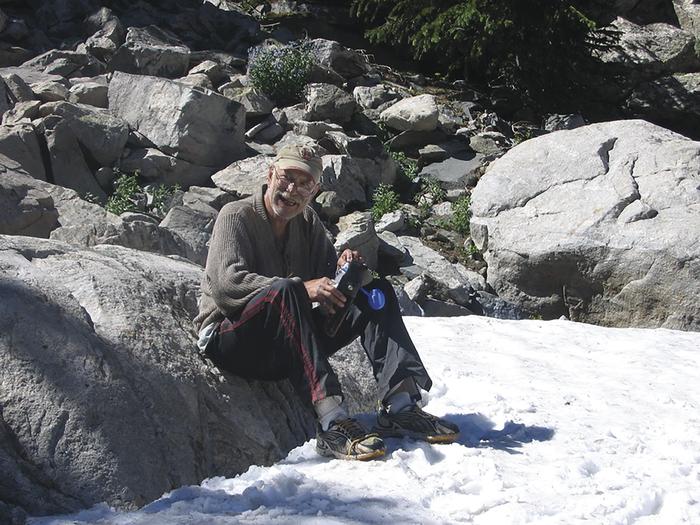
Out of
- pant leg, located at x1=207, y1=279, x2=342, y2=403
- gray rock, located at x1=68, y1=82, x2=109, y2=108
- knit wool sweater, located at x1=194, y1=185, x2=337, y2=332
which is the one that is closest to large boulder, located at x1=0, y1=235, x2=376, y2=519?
pant leg, located at x1=207, y1=279, x2=342, y2=403

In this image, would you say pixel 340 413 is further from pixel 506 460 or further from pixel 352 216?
pixel 352 216

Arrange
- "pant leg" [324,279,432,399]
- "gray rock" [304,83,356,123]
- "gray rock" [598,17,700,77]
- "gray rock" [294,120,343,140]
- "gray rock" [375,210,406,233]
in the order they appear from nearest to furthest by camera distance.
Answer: "pant leg" [324,279,432,399] → "gray rock" [375,210,406,233] → "gray rock" [294,120,343,140] → "gray rock" [304,83,356,123] → "gray rock" [598,17,700,77]

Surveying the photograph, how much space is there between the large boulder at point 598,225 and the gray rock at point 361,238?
39.9 inches

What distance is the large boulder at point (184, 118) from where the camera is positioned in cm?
1032

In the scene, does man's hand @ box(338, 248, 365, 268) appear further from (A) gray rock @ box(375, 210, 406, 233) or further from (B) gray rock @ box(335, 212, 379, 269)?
(A) gray rock @ box(375, 210, 406, 233)

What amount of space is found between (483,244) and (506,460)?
217 inches

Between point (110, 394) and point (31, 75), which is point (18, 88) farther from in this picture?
point (110, 394)

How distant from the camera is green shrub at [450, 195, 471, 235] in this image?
34.0 ft

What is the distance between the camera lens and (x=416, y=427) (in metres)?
4.34

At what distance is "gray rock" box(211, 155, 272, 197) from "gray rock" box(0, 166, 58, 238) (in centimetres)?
243

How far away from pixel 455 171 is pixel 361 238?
265 centimetres

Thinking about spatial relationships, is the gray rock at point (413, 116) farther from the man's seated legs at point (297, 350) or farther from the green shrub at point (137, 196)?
the man's seated legs at point (297, 350)

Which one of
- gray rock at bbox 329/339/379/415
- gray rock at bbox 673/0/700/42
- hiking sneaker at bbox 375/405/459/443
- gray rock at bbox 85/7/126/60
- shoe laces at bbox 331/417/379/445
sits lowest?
gray rock at bbox 329/339/379/415

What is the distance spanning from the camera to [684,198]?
28.1ft
